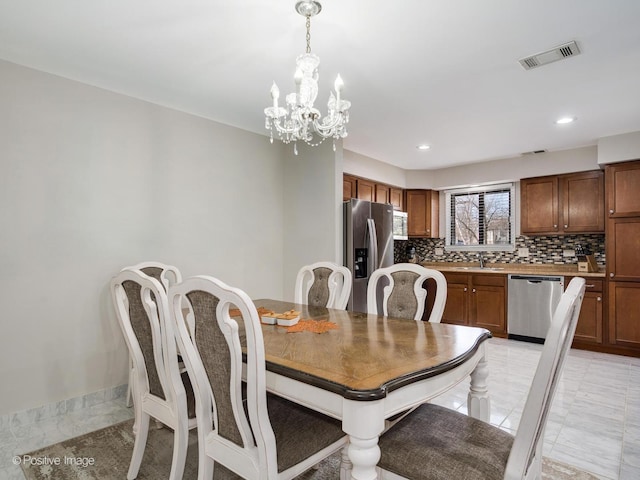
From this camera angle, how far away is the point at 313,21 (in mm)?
1980

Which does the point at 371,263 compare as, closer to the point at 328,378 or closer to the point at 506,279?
the point at 506,279

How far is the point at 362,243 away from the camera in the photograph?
13.5 feet

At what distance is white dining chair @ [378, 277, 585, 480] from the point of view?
1042 mm

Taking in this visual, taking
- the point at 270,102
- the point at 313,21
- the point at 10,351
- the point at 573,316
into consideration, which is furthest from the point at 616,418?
the point at 10,351

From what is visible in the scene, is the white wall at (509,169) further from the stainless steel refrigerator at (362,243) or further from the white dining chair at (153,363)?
the white dining chair at (153,363)

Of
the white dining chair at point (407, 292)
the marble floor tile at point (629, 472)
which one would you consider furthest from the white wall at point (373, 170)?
the marble floor tile at point (629, 472)

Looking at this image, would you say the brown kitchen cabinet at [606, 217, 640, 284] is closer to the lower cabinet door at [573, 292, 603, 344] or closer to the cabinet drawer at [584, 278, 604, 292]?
the cabinet drawer at [584, 278, 604, 292]

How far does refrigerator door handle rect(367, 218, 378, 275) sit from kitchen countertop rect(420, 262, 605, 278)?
144 cm

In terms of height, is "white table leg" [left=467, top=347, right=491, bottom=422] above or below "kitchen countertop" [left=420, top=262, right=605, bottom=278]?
below

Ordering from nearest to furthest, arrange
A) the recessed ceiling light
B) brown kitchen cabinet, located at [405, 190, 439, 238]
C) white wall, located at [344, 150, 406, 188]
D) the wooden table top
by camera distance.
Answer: the wooden table top, the recessed ceiling light, white wall, located at [344, 150, 406, 188], brown kitchen cabinet, located at [405, 190, 439, 238]

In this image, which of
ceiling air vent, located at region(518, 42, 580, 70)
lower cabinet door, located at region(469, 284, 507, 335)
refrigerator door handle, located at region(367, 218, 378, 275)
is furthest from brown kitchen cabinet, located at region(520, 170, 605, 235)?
ceiling air vent, located at region(518, 42, 580, 70)

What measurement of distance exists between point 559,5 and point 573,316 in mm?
1669

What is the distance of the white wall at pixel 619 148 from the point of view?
3.84m

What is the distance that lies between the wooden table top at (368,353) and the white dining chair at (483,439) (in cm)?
28
